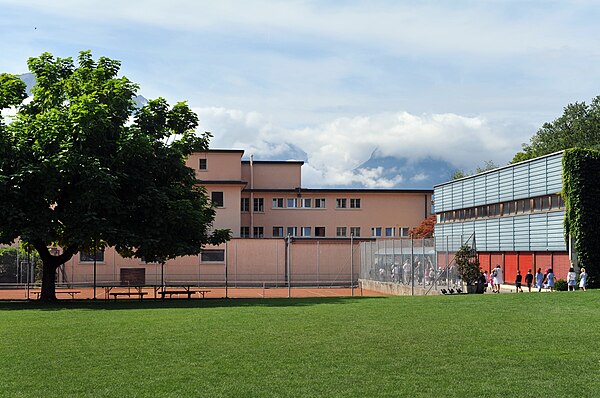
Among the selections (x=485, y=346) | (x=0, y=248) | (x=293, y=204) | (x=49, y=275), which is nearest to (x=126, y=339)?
(x=485, y=346)

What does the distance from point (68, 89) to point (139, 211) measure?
22.1 ft

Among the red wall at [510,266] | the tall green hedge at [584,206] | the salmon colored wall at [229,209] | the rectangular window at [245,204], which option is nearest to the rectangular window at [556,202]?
the tall green hedge at [584,206]

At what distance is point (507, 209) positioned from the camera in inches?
2151

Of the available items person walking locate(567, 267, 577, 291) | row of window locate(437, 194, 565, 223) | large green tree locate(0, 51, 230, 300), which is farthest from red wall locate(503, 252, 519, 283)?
large green tree locate(0, 51, 230, 300)

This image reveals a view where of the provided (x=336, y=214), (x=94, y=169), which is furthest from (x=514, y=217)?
(x=336, y=214)

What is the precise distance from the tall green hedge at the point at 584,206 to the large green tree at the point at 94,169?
63.0ft

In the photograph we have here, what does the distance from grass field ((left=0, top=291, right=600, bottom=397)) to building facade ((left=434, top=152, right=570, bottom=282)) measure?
64.1 feet

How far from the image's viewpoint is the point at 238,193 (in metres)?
79.8

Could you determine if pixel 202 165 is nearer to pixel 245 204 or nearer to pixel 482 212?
pixel 245 204

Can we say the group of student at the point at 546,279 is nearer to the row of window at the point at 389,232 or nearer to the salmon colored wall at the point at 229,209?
the salmon colored wall at the point at 229,209

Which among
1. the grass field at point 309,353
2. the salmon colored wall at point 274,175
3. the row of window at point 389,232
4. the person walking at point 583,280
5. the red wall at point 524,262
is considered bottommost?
the grass field at point 309,353

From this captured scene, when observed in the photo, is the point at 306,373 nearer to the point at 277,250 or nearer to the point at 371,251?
the point at 371,251

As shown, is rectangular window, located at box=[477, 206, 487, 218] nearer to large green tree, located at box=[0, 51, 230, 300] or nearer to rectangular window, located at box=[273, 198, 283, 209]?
large green tree, located at box=[0, 51, 230, 300]

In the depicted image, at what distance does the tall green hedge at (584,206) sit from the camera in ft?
146
